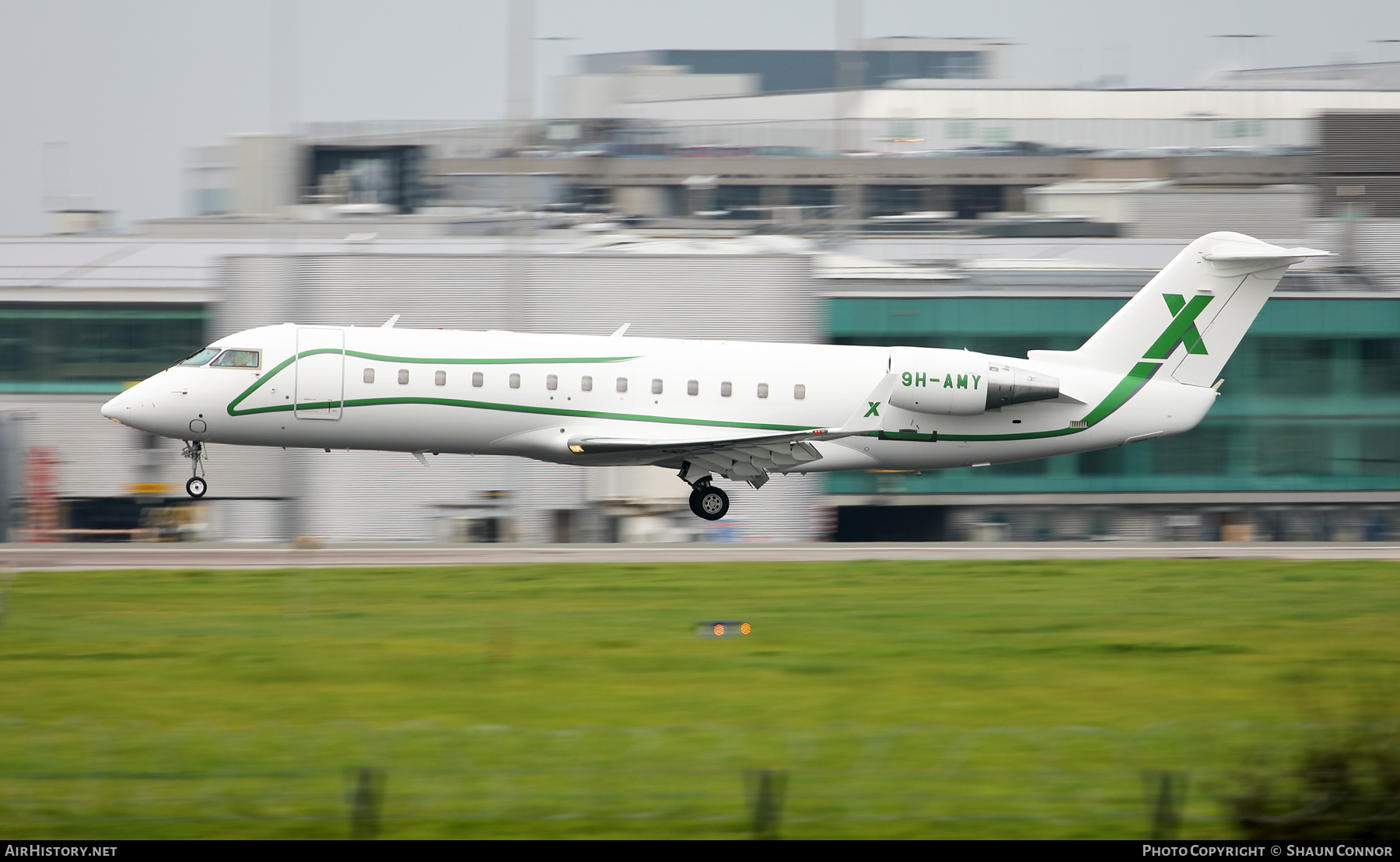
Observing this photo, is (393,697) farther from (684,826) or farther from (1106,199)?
(1106,199)

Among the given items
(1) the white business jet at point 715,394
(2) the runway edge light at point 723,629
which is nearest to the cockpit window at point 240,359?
(1) the white business jet at point 715,394

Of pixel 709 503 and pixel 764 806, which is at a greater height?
pixel 764 806

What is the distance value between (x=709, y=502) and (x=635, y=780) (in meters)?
18.0

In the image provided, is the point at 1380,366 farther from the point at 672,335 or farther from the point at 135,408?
the point at 135,408

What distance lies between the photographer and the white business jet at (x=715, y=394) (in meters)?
25.8

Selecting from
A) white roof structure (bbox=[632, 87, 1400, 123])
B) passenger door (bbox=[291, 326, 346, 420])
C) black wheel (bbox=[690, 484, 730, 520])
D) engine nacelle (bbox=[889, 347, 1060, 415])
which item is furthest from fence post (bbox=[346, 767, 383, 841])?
white roof structure (bbox=[632, 87, 1400, 123])

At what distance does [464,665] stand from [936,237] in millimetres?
35740

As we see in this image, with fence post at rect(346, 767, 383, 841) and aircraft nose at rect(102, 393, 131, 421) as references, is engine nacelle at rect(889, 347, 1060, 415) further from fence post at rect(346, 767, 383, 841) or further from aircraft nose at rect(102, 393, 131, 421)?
fence post at rect(346, 767, 383, 841)

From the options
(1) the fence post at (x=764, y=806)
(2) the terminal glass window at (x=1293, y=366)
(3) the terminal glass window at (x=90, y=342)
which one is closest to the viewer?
(1) the fence post at (x=764, y=806)

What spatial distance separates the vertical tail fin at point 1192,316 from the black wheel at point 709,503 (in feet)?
23.2

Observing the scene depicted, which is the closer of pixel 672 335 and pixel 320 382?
pixel 320 382

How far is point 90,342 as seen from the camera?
37250mm

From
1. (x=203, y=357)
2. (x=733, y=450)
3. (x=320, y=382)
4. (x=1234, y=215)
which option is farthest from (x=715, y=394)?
(x=1234, y=215)

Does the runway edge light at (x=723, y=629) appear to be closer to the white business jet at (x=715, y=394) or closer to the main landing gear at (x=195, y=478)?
the white business jet at (x=715, y=394)
